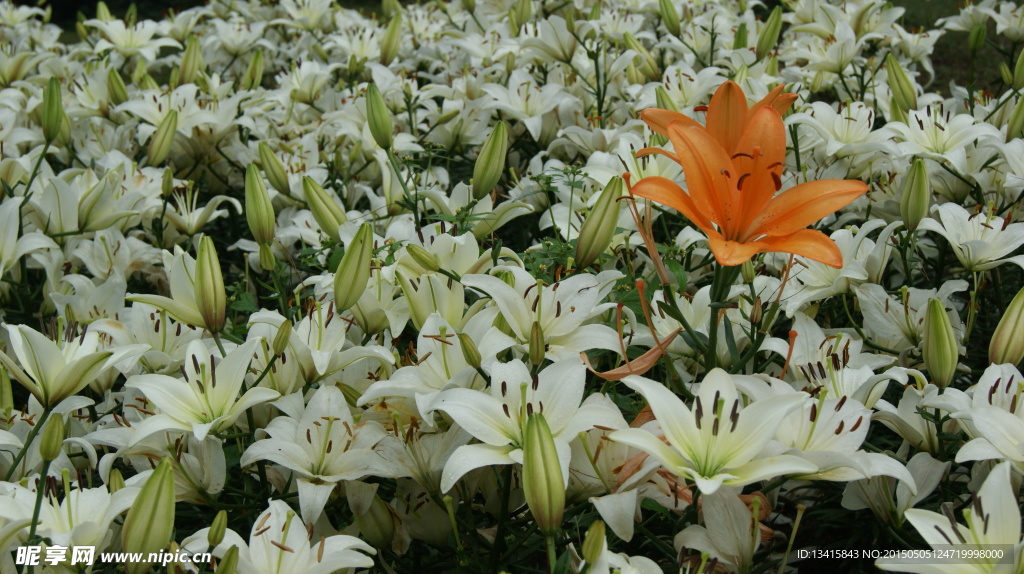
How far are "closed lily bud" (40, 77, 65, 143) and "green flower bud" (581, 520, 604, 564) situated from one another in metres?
1.66

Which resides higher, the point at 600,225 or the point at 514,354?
the point at 600,225

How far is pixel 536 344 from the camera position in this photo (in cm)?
120

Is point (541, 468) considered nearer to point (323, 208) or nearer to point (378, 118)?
point (323, 208)

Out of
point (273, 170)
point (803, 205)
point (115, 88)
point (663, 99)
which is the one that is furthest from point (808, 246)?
point (115, 88)

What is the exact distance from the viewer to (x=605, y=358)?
60.1 inches

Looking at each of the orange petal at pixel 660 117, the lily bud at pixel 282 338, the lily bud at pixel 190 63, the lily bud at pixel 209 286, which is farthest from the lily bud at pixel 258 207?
the lily bud at pixel 190 63

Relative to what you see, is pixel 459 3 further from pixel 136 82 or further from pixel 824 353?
pixel 824 353

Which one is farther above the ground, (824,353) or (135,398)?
(824,353)

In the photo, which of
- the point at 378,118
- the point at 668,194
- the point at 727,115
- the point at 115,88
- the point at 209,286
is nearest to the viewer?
the point at 668,194

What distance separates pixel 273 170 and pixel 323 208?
0.38m

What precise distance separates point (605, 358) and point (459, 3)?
2.55 metres

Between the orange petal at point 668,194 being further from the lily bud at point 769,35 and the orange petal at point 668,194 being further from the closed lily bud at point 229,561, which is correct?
the lily bud at point 769,35

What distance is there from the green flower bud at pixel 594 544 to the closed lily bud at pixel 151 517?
501mm

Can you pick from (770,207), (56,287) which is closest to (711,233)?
(770,207)
